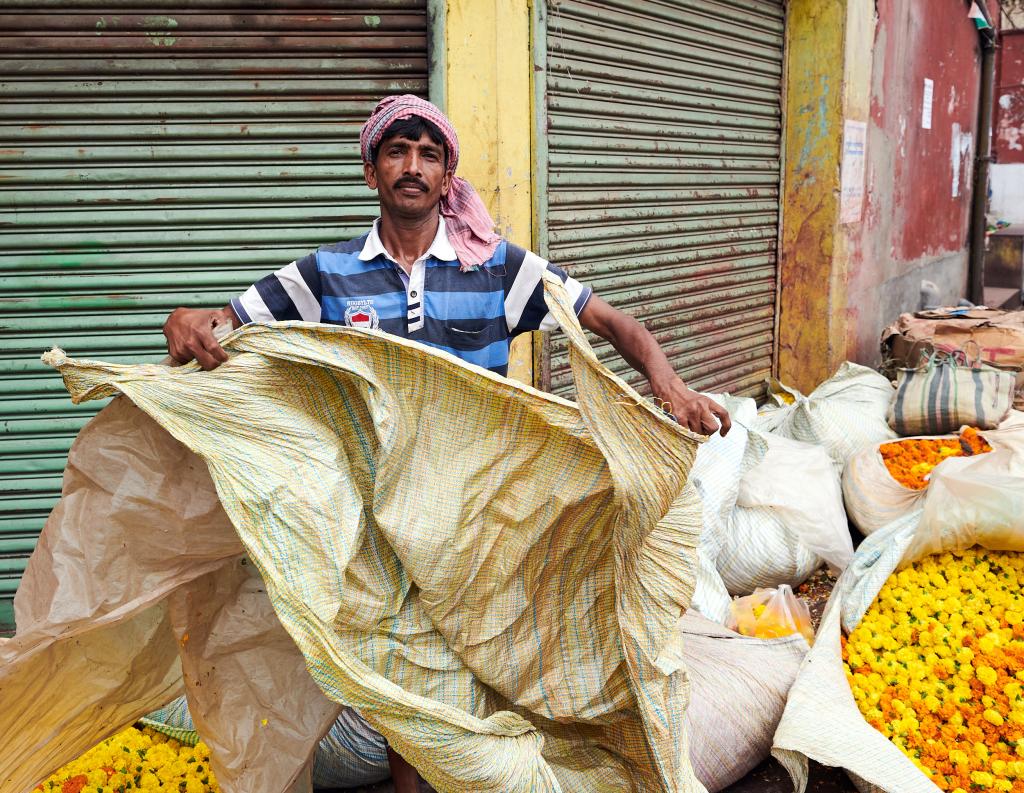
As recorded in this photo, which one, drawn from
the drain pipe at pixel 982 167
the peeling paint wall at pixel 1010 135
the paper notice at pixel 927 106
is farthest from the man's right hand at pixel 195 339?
the peeling paint wall at pixel 1010 135

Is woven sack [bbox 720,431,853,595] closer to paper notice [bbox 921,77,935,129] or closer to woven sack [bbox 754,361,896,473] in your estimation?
woven sack [bbox 754,361,896,473]

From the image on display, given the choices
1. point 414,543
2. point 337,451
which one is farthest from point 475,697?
point 337,451

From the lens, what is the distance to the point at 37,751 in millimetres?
1817

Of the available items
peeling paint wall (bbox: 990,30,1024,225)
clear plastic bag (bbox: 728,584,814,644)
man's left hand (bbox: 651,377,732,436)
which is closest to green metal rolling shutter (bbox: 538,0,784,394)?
clear plastic bag (bbox: 728,584,814,644)

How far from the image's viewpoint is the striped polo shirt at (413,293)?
6.96ft

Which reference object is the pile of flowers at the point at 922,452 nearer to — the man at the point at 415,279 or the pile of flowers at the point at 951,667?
the pile of flowers at the point at 951,667

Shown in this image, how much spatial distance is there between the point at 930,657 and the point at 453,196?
1999 millimetres

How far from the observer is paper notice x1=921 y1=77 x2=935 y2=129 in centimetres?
893

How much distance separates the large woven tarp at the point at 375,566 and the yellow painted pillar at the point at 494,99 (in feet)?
7.26

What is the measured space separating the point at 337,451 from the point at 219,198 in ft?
7.40

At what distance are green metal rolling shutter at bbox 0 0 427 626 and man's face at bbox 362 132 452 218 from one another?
5.43 feet

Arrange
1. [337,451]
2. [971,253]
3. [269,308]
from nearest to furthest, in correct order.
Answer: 1. [337,451]
2. [269,308]
3. [971,253]

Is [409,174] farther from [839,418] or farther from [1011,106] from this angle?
[1011,106]

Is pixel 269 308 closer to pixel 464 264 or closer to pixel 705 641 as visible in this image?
pixel 464 264
